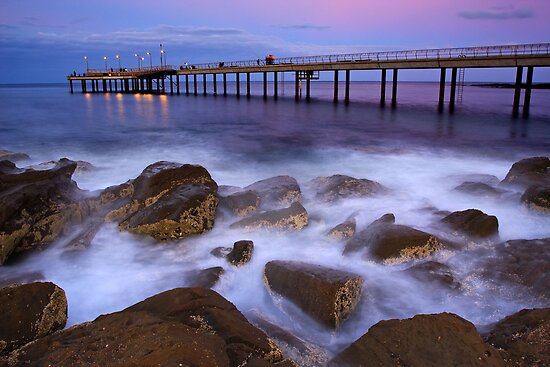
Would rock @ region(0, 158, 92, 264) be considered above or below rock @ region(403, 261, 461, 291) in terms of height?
above

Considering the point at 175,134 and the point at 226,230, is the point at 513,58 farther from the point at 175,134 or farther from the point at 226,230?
the point at 226,230

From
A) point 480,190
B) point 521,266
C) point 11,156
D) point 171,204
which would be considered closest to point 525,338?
point 521,266

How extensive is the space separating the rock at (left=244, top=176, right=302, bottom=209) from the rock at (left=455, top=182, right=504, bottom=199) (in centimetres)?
317

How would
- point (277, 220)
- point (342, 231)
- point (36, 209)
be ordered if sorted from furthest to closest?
point (277, 220), point (342, 231), point (36, 209)

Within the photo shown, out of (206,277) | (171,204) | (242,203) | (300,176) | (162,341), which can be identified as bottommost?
(300,176)

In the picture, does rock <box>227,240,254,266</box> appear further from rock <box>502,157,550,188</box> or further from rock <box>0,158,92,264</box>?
rock <box>502,157,550,188</box>

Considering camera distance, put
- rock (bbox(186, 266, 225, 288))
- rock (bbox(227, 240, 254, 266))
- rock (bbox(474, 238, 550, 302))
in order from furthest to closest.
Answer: rock (bbox(227, 240, 254, 266)) < rock (bbox(186, 266, 225, 288)) < rock (bbox(474, 238, 550, 302))

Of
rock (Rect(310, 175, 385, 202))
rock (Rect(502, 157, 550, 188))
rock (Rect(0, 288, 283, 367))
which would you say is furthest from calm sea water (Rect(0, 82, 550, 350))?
rock (Rect(0, 288, 283, 367))

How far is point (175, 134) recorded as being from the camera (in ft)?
61.6

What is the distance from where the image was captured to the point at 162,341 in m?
2.62

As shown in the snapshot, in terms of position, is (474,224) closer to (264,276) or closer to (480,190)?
(480,190)

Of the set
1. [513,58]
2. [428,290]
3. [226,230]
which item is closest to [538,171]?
[428,290]

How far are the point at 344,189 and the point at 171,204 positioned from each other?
11.0 feet

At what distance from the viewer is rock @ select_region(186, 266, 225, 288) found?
190 inches
